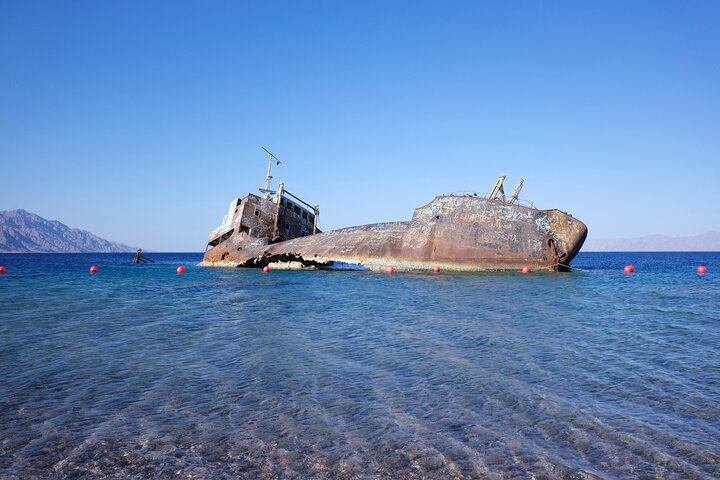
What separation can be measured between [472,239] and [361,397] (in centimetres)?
1748

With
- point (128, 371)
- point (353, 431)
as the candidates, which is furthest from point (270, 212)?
point (353, 431)

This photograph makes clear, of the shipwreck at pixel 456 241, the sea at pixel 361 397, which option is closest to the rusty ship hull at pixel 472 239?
the shipwreck at pixel 456 241

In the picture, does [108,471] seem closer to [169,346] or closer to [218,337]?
[169,346]

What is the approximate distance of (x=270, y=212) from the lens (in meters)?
30.3

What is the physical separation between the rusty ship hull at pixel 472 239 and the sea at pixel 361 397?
10.4 metres

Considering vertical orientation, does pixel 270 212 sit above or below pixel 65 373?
above

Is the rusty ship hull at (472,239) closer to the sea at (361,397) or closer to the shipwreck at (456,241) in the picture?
the shipwreck at (456,241)

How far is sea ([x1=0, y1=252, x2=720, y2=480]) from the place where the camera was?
342cm

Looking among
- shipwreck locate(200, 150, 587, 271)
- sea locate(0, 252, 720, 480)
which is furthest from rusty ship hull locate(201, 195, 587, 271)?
sea locate(0, 252, 720, 480)

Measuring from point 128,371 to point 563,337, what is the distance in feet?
22.2

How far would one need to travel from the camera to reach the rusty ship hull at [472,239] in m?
21.1

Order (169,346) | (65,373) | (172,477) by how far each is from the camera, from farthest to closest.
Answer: (169,346)
(65,373)
(172,477)

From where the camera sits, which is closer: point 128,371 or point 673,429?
point 673,429

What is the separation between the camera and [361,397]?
493 cm
